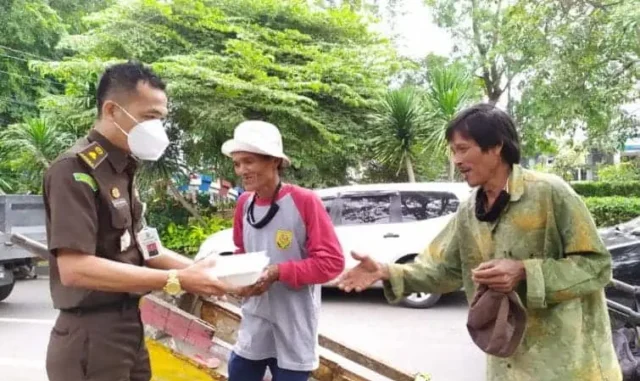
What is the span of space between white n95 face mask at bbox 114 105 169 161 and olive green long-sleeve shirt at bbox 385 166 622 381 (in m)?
1.15

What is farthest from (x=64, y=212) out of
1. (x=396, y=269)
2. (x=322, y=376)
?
→ (x=322, y=376)

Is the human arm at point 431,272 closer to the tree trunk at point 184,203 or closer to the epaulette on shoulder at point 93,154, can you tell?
the epaulette on shoulder at point 93,154

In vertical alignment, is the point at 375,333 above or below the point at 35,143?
A: below

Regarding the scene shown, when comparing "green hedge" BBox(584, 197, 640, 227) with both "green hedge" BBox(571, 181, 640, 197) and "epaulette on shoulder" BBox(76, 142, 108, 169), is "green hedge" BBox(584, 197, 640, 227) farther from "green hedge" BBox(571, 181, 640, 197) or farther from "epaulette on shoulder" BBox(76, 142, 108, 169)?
"epaulette on shoulder" BBox(76, 142, 108, 169)

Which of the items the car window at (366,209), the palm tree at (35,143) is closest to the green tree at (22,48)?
the palm tree at (35,143)

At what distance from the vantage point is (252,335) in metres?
2.53

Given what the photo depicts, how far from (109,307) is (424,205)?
20.5ft

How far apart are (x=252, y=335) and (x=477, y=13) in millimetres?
14929

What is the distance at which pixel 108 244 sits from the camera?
1.94 m

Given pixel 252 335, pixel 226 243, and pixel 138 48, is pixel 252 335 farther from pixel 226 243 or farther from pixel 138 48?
pixel 138 48

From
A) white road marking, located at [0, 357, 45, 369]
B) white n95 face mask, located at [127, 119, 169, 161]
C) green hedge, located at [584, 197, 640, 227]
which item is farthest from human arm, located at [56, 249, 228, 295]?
green hedge, located at [584, 197, 640, 227]

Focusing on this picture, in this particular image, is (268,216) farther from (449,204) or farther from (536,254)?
(449,204)

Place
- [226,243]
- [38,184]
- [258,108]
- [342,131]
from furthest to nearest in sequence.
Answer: [38,184], [342,131], [258,108], [226,243]

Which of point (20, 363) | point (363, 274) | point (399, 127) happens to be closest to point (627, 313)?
point (363, 274)
